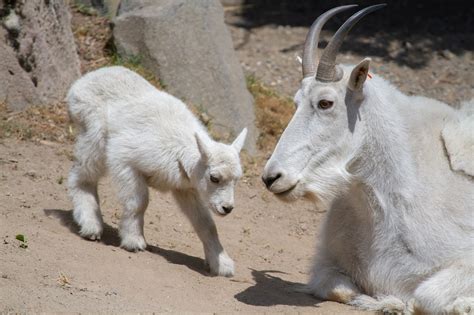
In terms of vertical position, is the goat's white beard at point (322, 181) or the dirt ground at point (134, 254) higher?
the goat's white beard at point (322, 181)

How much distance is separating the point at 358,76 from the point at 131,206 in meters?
2.29

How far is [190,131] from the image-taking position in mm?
6828

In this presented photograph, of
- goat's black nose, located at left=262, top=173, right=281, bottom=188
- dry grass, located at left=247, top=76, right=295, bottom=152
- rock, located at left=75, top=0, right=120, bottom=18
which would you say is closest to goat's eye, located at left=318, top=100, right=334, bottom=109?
goat's black nose, located at left=262, top=173, right=281, bottom=188

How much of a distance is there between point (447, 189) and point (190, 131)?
7.58 feet

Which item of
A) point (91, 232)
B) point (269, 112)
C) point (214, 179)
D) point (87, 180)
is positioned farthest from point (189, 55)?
point (214, 179)

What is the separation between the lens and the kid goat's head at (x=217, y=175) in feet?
20.8

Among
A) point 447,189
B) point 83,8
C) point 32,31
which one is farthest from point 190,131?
point 83,8

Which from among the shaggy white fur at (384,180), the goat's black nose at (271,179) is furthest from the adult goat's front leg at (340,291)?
the goat's black nose at (271,179)

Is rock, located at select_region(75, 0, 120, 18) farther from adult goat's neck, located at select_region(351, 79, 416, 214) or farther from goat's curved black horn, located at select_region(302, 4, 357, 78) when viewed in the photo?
adult goat's neck, located at select_region(351, 79, 416, 214)

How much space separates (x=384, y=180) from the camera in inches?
213

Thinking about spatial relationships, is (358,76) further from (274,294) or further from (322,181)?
(274,294)

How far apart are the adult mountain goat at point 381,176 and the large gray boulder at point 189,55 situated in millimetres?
4308

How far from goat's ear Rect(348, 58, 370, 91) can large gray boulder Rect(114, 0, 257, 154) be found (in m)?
4.43

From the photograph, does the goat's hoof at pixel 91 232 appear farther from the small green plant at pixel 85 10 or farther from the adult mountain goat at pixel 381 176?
the small green plant at pixel 85 10
